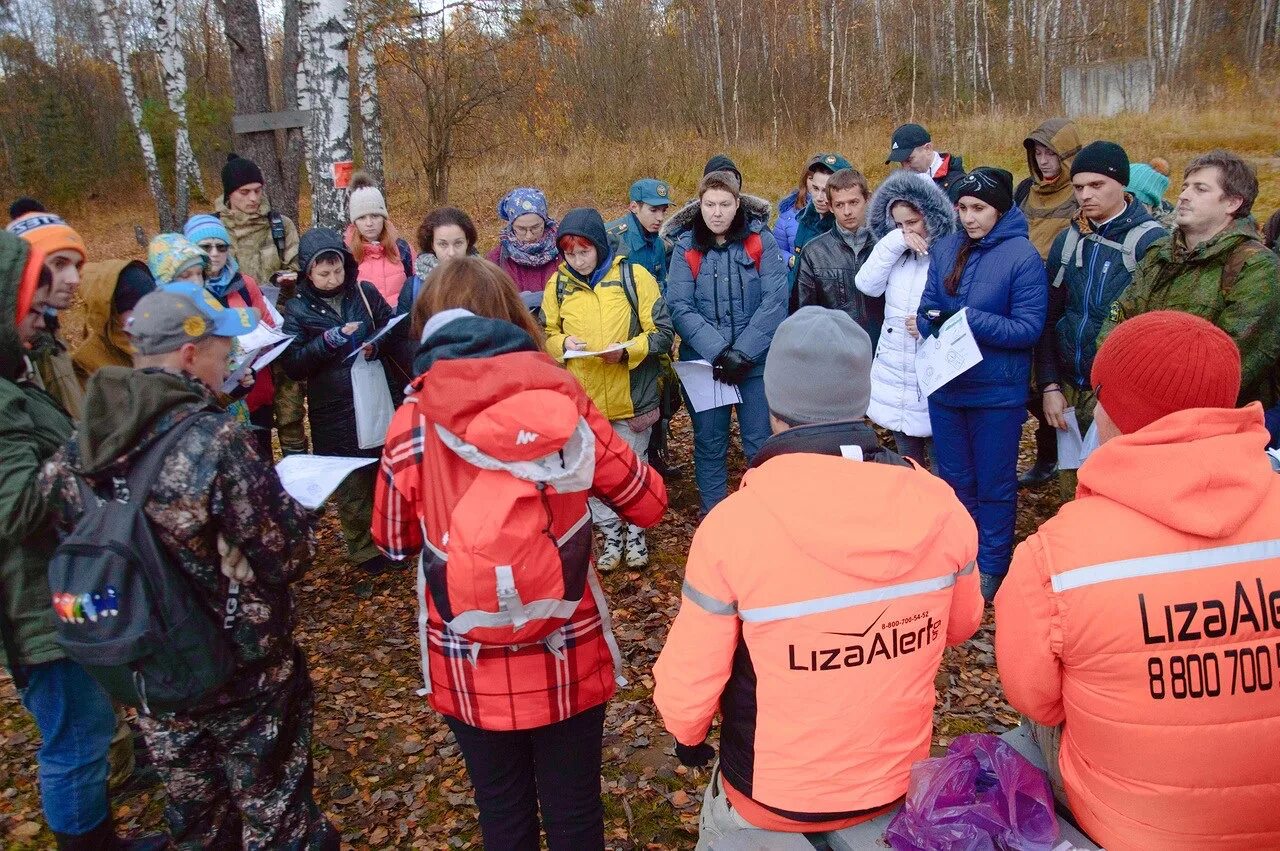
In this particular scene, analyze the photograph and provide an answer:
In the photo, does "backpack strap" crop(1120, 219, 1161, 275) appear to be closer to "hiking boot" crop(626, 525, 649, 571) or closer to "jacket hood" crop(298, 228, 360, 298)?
"hiking boot" crop(626, 525, 649, 571)

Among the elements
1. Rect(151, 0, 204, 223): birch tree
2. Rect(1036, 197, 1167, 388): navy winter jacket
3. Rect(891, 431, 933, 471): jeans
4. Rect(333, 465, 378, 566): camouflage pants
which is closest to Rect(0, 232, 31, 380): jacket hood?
Rect(333, 465, 378, 566): camouflage pants

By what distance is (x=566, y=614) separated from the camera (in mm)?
2207

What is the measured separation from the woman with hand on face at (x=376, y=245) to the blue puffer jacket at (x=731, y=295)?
5.68 feet

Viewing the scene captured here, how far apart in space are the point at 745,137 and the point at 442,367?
18.3m

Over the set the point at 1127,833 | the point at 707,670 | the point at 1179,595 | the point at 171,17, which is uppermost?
the point at 171,17

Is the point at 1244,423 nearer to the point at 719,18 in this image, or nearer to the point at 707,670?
the point at 707,670

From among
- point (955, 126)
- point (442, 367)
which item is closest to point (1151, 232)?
point (442, 367)

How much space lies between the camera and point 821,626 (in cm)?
176

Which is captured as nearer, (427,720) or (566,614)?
(566,614)

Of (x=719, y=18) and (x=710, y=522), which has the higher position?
(x=719, y=18)

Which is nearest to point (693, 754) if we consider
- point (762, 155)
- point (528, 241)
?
point (528, 241)

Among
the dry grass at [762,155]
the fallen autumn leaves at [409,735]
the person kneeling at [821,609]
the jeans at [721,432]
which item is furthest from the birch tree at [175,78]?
the person kneeling at [821,609]

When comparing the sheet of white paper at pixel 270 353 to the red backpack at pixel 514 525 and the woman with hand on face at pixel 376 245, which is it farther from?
the red backpack at pixel 514 525

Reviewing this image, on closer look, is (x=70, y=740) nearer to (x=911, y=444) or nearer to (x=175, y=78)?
(x=911, y=444)
